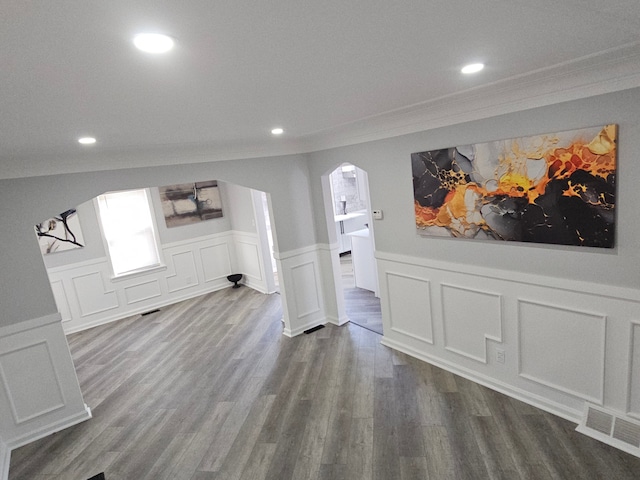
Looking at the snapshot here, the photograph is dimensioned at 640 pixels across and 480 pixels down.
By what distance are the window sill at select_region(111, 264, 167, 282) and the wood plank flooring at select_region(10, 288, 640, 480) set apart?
1.66m

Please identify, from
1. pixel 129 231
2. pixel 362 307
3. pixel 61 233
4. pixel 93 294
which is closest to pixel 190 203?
pixel 129 231

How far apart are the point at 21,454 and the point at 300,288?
10.0 feet

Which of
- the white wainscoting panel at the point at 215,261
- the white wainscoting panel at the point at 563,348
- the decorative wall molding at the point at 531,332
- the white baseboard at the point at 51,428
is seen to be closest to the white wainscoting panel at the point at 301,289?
the decorative wall molding at the point at 531,332

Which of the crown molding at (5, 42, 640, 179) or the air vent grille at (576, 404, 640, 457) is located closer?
the crown molding at (5, 42, 640, 179)

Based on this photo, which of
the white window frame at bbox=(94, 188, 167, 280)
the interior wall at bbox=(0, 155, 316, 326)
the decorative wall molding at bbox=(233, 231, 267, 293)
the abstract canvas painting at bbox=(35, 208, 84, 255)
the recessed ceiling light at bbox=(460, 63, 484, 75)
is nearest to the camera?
the recessed ceiling light at bbox=(460, 63, 484, 75)

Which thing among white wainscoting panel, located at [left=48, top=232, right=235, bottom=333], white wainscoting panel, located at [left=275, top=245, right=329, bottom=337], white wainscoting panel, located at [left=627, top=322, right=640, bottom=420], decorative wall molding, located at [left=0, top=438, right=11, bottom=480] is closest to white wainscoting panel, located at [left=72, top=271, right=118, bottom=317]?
white wainscoting panel, located at [left=48, top=232, right=235, bottom=333]

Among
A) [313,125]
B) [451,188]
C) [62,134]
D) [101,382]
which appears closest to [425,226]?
[451,188]

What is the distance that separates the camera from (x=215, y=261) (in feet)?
22.5

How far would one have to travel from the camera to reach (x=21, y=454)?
9.77ft

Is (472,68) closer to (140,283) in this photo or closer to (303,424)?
(303,424)

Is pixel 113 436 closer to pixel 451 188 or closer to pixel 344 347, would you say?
pixel 344 347

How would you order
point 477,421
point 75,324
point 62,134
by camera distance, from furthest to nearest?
point 75,324 → point 477,421 → point 62,134

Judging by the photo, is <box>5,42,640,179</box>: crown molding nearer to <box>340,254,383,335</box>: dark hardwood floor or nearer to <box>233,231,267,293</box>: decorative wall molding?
<box>340,254,383,335</box>: dark hardwood floor

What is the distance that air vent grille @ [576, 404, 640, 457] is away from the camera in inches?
90.4
